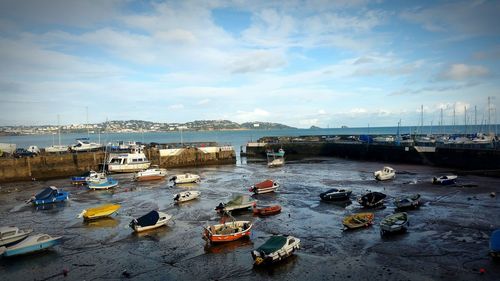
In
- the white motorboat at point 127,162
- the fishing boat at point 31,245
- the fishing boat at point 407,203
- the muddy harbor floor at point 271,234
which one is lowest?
the muddy harbor floor at point 271,234

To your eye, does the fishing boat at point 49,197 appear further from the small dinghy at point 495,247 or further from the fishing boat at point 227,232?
the small dinghy at point 495,247

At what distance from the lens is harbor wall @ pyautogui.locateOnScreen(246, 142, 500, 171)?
1805 inches

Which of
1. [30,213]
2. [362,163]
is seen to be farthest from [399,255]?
[362,163]

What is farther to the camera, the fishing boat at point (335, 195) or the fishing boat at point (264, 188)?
the fishing boat at point (264, 188)

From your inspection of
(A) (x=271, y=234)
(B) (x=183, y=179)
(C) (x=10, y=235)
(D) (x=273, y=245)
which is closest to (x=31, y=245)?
(C) (x=10, y=235)

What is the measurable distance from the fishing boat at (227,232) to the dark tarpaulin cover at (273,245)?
3.05 meters

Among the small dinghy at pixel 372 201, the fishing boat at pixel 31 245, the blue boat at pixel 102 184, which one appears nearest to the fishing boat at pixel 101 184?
the blue boat at pixel 102 184

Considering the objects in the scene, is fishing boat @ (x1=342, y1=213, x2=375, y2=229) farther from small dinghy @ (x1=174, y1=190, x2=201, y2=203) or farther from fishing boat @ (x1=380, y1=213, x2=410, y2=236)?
small dinghy @ (x1=174, y1=190, x2=201, y2=203)

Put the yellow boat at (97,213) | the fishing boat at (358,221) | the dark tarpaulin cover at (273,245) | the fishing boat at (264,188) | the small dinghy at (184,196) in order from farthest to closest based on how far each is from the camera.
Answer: the fishing boat at (264,188) → the small dinghy at (184,196) → the yellow boat at (97,213) → the fishing boat at (358,221) → the dark tarpaulin cover at (273,245)

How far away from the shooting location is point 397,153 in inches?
2291

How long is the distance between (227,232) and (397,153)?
4453 centimetres

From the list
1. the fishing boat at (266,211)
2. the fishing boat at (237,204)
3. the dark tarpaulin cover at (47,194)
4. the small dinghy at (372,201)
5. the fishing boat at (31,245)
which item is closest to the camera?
the fishing boat at (31,245)

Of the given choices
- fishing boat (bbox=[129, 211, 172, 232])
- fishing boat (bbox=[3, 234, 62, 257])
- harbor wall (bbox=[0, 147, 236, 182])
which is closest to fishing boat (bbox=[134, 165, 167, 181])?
harbor wall (bbox=[0, 147, 236, 182])

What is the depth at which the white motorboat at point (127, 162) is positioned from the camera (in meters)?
51.5
